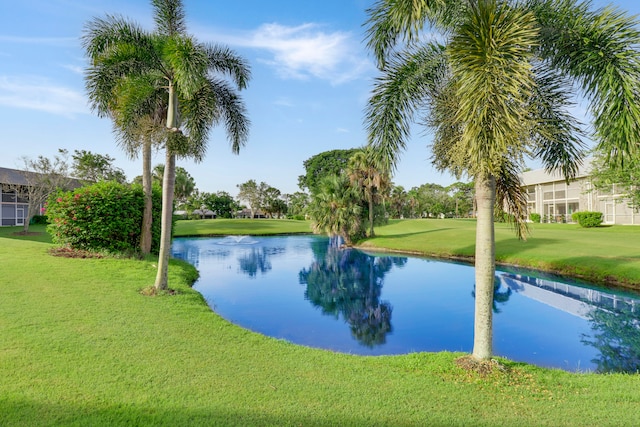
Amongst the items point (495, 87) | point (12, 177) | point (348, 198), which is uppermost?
point (12, 177)

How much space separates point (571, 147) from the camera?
6438 millimetres

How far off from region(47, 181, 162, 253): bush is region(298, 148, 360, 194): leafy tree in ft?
173

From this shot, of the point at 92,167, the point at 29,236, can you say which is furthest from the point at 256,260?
the point at 92,167

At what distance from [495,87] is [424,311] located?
8053mm

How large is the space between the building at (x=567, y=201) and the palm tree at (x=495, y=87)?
32641mm

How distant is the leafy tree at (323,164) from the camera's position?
6719cm

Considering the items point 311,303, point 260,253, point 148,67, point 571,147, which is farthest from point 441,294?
point 260,253

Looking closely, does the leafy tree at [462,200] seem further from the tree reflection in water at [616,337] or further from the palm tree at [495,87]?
the palm tree at [495,87]

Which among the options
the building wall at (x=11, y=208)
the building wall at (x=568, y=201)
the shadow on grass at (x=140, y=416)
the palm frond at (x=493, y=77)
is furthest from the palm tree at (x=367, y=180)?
the building wall at (x=11, y=208)

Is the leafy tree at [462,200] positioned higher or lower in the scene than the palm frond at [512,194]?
higher

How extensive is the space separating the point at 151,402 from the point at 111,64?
360 inches

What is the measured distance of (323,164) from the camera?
69875 mm

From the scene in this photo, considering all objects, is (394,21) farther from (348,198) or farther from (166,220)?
(348,198)

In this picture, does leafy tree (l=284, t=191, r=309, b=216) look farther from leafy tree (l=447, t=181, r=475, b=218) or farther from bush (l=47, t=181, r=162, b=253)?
bush (l=47, t=181, r=162, b=253)
